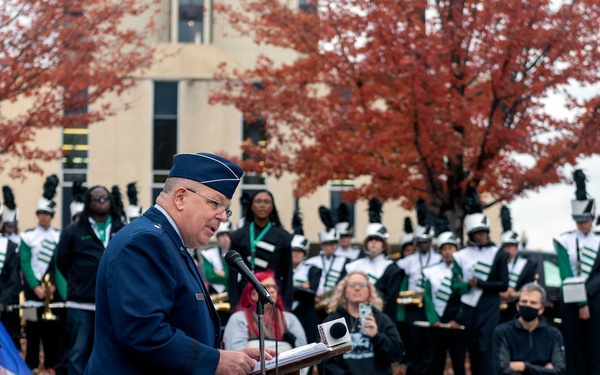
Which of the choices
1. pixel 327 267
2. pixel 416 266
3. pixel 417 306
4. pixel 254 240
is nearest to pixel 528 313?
pixel 254 240

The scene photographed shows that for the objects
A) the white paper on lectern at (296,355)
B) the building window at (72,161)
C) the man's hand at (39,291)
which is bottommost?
the man's hand at (39,291)

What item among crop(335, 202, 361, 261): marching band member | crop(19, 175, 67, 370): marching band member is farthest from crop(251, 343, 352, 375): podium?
crop(335, 202, 361, 261): marching band member

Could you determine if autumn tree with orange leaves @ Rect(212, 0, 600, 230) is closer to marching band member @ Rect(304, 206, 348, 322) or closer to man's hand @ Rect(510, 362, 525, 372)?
marching band member @ Rect(304, 206, 348, 322)

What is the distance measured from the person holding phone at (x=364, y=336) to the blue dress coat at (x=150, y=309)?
A: 5462 millimetres

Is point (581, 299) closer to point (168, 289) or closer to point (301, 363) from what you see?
point (301, 363)

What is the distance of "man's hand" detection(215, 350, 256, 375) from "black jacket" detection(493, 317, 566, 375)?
250 inches

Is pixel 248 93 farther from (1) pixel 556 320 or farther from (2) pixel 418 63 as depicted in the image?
(1) pixel 556 320

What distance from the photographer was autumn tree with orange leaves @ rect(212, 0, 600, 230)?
53.4ft

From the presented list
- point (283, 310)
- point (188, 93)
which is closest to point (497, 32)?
point (283, 310)

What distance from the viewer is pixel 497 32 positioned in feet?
53.7

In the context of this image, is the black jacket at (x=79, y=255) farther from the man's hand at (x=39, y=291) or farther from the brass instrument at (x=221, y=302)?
the brass instrument at (x=221, y=302)

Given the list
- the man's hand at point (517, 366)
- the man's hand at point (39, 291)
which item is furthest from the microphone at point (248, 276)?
the man's hand at point (39, 291)

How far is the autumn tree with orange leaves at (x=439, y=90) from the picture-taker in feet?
53.4

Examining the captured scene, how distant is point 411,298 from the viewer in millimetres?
17000
